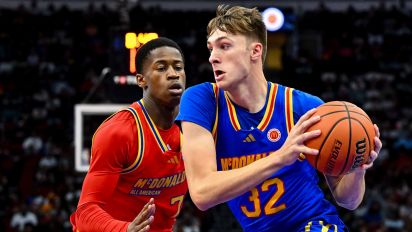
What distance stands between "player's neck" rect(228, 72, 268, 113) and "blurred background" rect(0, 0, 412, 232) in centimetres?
670

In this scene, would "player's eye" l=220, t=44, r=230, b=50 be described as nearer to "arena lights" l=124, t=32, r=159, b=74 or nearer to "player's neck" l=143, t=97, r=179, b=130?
"player's neck" l=143, t=97, r=179, b=130

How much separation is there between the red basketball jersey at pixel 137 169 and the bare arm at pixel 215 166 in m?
0.83

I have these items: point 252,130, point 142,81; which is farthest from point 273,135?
point 142,81

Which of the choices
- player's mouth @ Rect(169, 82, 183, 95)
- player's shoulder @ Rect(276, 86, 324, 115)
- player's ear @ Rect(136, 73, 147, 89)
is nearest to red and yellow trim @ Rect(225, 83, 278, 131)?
player's shoulder @ Rect(276, 86, 324, 115)

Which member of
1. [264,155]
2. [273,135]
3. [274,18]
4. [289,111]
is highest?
[274,18]

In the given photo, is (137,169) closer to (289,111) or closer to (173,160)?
(173,160)

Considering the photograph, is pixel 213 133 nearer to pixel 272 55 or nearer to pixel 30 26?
pixel 272 55

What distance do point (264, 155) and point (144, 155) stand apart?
3.29ft

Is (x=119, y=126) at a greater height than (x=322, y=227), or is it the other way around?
(x=119, y=126)

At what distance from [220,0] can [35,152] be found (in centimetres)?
787

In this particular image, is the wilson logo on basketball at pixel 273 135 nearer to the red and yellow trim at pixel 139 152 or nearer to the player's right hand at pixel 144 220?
the player's right hand at pixel 144 220

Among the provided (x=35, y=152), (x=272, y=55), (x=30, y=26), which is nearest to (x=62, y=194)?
(x=35, y=152)

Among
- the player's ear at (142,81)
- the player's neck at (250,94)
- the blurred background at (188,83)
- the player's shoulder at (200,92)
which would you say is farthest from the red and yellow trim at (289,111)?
the blurred background at (188,83)

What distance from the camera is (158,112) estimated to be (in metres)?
4.63
